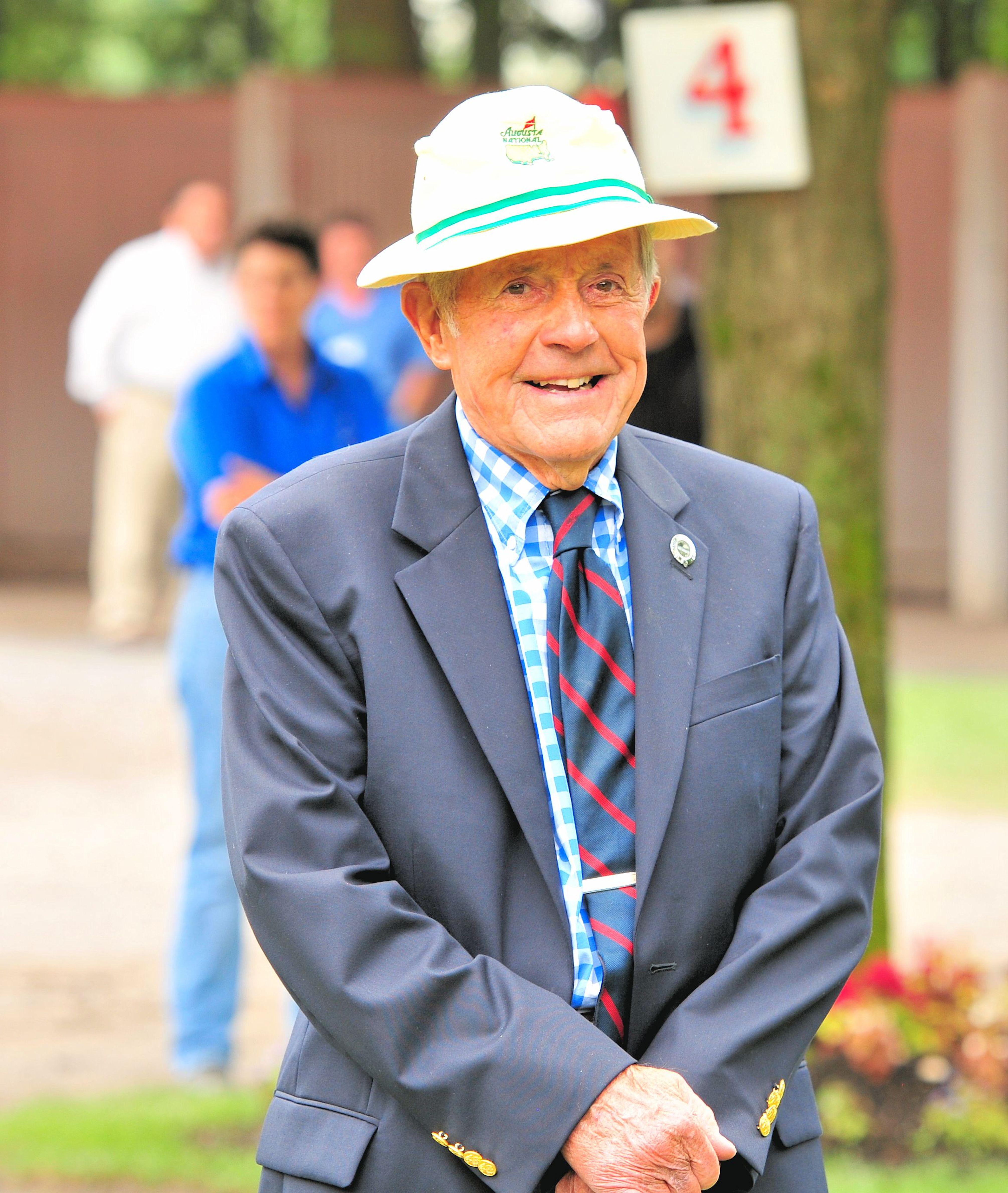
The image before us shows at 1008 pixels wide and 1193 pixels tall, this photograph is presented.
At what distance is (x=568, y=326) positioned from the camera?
7.38 ft

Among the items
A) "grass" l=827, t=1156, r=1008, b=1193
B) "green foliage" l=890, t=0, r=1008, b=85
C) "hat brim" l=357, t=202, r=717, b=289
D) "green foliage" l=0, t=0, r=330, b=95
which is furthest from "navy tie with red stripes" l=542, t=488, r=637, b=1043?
"green foliage" l=0, t=0, r=330, b=95

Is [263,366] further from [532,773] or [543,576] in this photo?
[532,773]

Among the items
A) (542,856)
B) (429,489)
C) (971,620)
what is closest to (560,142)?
(429,489)

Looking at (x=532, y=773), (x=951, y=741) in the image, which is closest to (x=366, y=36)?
(x=951, y=741)

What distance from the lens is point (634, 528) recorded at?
237cm

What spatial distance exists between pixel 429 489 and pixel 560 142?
0.46 metres

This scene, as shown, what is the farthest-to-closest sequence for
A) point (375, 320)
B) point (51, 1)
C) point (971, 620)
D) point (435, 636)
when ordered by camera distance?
1. point (51, 1)
2. point (971, 620)
3. point (375, 320)
4. point (435, 636)

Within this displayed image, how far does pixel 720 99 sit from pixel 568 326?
105 inches

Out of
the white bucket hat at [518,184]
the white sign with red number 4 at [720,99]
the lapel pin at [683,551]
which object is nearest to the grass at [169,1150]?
the lapel pin at [683,551]

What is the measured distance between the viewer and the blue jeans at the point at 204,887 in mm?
4777

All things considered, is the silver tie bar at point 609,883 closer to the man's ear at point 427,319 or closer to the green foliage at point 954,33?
the man's ear at point 427,319

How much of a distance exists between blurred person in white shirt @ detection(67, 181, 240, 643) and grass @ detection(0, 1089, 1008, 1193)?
21.5ft

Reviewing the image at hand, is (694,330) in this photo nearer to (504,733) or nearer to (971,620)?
(504,733)

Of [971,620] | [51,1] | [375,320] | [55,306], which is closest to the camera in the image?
[375,320]
